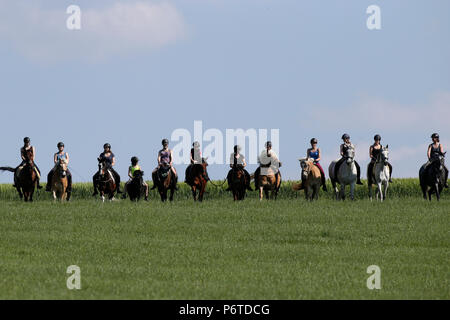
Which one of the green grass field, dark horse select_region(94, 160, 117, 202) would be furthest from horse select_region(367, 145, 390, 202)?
dark horse select_region(94, 160, 117, 202)

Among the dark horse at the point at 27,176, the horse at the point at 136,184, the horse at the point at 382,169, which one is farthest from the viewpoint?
the horse at the point at 136,184

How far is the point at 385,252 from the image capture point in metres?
19.3

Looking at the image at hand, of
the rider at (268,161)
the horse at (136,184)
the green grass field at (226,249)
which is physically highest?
the rider at (268,161)

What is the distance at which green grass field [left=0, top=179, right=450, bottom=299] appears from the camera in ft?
47.1

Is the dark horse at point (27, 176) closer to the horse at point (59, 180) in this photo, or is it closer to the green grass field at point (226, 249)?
the horse at point (59, 180)

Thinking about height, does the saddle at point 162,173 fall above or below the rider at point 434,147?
below

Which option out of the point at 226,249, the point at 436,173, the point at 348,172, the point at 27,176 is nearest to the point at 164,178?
the point at 27,176

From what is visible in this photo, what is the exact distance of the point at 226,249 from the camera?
1942cm

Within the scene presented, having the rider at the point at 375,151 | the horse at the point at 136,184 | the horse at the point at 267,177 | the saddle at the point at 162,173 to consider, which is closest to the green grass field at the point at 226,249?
the horse at the point at 267,177

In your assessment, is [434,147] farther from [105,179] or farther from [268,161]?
[105,179]

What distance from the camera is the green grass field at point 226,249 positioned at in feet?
47.1
